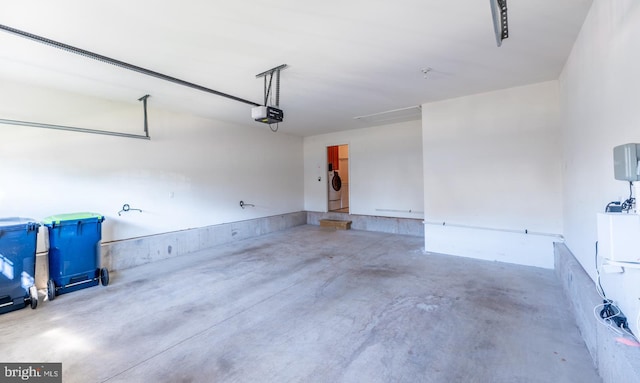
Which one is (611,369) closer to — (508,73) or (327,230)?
(508,73)

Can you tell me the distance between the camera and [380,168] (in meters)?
7.29

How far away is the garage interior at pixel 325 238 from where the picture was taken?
2053mm

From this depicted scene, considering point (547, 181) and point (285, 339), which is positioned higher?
point (547, 181)

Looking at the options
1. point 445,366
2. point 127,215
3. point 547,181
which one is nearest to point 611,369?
point 445,366

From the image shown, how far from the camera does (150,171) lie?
4.95 meters

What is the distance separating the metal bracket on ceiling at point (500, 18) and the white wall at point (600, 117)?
0.62m

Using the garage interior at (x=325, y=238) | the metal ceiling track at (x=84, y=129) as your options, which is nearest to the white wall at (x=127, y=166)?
the garage interior at (x=325, y=238)

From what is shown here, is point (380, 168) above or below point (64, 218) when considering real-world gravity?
above

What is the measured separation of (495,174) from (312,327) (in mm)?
3999

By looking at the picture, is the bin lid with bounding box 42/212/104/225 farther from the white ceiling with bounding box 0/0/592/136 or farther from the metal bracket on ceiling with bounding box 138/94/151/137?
the white ceiling with bounding box 0/0/592/136

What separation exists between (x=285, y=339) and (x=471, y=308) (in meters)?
2.03

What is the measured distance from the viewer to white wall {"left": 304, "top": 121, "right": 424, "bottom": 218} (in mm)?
6734

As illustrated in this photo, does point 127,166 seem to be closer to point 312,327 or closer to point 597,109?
point 312,327

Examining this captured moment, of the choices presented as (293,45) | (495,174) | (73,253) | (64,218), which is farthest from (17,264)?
(495,174)
